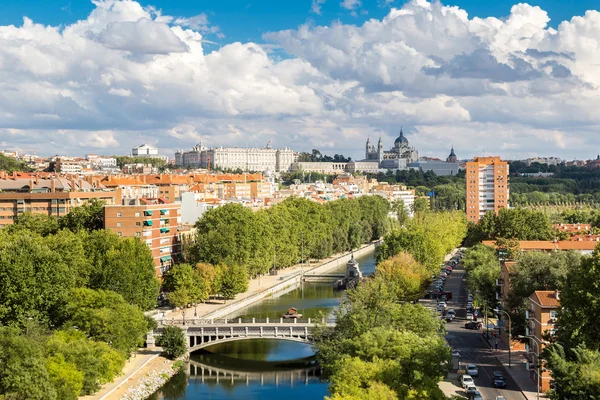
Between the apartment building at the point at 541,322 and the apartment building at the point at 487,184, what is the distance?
7256 centimetres

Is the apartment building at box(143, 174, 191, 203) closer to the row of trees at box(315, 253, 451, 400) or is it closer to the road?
the road

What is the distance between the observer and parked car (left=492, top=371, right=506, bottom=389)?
114 ft

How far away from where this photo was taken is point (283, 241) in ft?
259

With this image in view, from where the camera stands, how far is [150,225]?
61.3m

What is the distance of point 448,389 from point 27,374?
15.3 m

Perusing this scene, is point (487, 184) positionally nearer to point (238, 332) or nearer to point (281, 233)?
point (281, 233)

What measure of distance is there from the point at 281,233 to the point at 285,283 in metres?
8.66

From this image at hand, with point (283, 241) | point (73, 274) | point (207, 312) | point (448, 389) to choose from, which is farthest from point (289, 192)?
point (448, 389)

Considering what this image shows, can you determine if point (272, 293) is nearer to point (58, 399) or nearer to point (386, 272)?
point (386, 272)

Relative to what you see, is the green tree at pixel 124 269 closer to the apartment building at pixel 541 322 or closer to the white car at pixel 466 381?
the white car at pixel 466 381

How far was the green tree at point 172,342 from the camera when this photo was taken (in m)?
43.5

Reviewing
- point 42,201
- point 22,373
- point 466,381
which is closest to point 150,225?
point 42,201

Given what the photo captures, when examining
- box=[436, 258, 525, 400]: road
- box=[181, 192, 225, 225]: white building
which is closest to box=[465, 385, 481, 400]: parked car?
box=[436, 258, 525, 400]: road

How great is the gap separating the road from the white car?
0.72 feet
